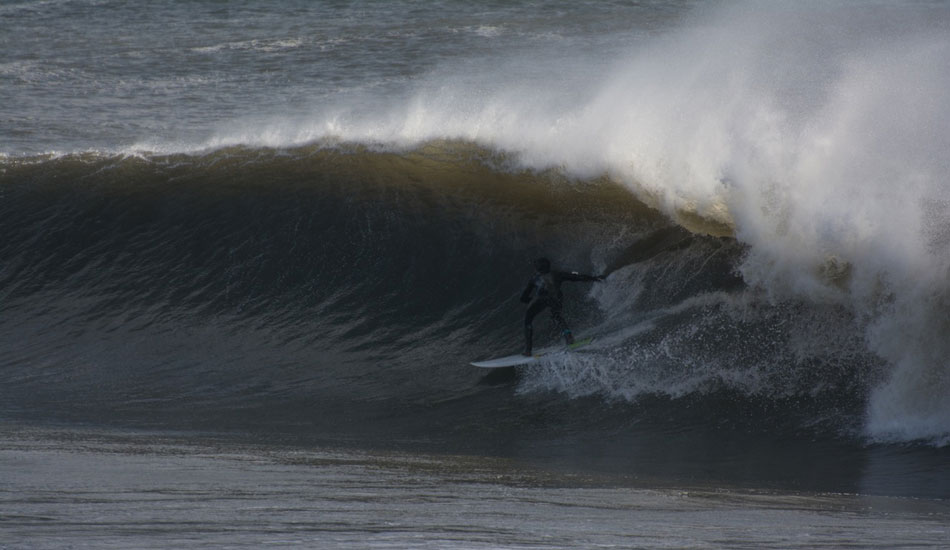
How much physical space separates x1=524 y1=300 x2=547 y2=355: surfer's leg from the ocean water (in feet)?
0.75

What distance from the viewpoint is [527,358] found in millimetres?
9742

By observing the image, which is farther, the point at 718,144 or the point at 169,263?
the point at 169,263

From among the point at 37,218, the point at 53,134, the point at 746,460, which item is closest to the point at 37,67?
the point at 53,134

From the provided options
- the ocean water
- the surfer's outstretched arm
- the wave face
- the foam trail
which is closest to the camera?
the ocean water

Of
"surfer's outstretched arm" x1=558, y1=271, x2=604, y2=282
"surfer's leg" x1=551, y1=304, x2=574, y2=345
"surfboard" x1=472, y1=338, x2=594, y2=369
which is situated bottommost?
"surfboard" x1=472, y1=338, x2=594, y2=369

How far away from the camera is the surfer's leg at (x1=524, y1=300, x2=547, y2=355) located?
32.0 feet

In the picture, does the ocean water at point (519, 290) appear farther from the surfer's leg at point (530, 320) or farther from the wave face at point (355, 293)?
the surfer's leg at point (530, 320)

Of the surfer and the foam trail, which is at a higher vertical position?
the foam trail

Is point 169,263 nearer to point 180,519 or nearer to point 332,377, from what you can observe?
point 332,377

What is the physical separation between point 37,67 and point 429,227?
578 inches

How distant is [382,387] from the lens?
9883 mm

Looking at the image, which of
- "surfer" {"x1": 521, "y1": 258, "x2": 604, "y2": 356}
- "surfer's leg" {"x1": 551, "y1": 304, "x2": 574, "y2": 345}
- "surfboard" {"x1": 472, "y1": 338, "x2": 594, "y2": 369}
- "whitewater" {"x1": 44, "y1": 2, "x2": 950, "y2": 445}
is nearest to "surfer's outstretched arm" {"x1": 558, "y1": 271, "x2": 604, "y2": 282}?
"surfer" {"x1": 521, "y1": 258, "x2": 604, "y2": 356}

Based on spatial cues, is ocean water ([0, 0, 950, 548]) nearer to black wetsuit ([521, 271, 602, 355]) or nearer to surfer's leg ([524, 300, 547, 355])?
surfer's leg ([524, 300, 547, 355])

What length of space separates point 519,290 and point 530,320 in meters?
1.64
